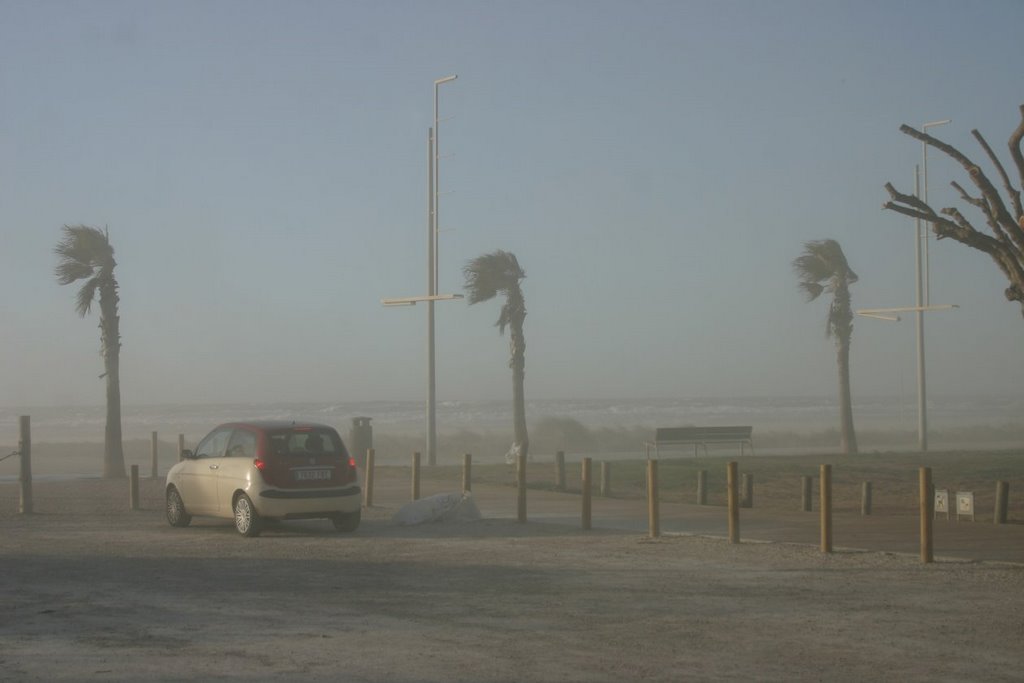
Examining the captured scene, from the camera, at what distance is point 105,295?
3048 centimetres

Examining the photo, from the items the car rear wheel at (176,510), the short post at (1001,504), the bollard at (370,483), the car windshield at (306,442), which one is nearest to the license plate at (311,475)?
the car windshield at (306,442)

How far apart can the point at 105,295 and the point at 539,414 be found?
85.3m

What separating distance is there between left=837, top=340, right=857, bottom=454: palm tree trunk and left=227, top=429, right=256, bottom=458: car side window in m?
24.2

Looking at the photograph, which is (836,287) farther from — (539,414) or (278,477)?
(539,414)

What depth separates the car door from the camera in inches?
661

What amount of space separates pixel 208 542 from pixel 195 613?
575 cm

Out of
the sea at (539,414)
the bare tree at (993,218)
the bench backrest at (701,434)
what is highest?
the bare tree at (993,218)

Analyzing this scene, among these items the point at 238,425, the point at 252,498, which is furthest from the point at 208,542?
the point at 238,425

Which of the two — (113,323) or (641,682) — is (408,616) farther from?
(113,323)

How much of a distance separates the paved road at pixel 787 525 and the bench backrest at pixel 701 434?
436 inches

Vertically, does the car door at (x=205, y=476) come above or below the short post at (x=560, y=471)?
above

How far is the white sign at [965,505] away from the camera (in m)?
17.2

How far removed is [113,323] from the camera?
101 ft

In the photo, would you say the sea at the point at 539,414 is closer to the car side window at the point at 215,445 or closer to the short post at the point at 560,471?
the short post at the point at 560,471
